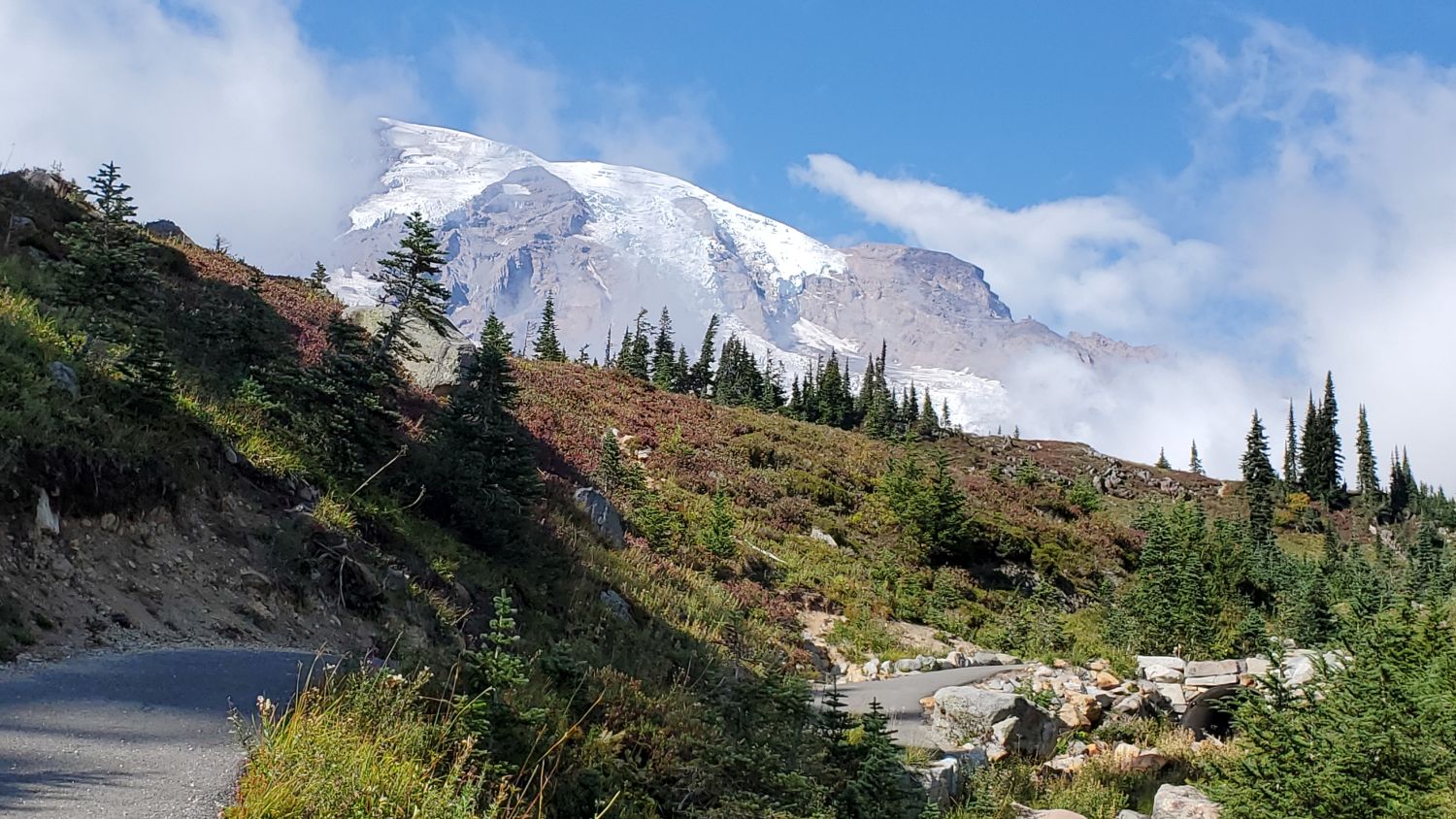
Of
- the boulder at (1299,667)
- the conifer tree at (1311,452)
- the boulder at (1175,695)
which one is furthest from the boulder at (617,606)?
the conifer tree at (1311,452)

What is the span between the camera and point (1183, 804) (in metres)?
9.47

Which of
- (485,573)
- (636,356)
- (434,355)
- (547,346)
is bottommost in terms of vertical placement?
(485,573)

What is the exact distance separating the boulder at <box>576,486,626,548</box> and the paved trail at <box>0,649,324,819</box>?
13.1 meters

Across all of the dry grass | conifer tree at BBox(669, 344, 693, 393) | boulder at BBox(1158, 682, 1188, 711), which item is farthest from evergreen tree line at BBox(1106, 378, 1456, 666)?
conifer tree at BBox(669, 344, 693, 393)

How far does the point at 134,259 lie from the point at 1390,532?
82.9m

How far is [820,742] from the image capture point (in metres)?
7.95

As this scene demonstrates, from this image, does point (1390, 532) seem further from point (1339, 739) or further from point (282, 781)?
point (282, 781)

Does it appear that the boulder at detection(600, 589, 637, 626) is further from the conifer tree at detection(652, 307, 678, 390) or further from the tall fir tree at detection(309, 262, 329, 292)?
the conifer tree at detection(652, 307, 678, 390)

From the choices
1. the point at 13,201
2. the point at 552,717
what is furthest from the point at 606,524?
the point at 552,717

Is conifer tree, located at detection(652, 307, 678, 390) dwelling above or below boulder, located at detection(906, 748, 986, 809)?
above

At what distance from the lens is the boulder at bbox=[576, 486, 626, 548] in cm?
2031

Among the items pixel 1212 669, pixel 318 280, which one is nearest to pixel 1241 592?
pixel 1212 669

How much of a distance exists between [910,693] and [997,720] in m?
2.41

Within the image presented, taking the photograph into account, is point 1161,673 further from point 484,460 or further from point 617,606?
point 484,460
